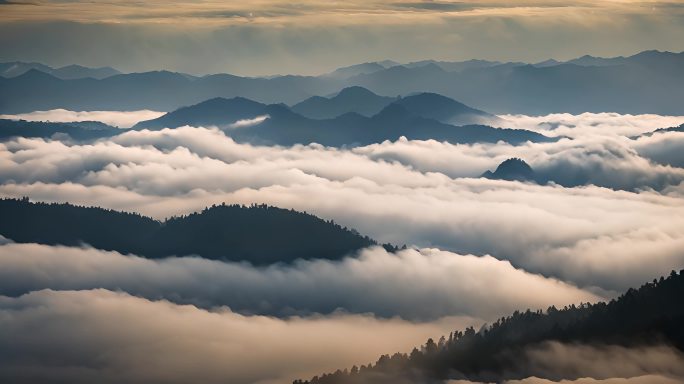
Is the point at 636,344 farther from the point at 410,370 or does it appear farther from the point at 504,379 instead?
the point at 410,370

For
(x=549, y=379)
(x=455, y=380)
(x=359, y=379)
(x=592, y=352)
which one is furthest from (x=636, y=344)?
(x=359, y=379)

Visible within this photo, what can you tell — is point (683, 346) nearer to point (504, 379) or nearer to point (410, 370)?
point (504, 379)

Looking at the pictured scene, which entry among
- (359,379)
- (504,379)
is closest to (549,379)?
(504,379)

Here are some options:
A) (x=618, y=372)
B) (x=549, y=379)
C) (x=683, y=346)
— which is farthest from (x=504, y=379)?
(x=683, y=346)

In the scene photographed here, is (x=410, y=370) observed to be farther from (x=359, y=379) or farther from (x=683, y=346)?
(x=683, y=346)

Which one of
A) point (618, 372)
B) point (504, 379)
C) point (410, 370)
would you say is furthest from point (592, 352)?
point (410, 370)
